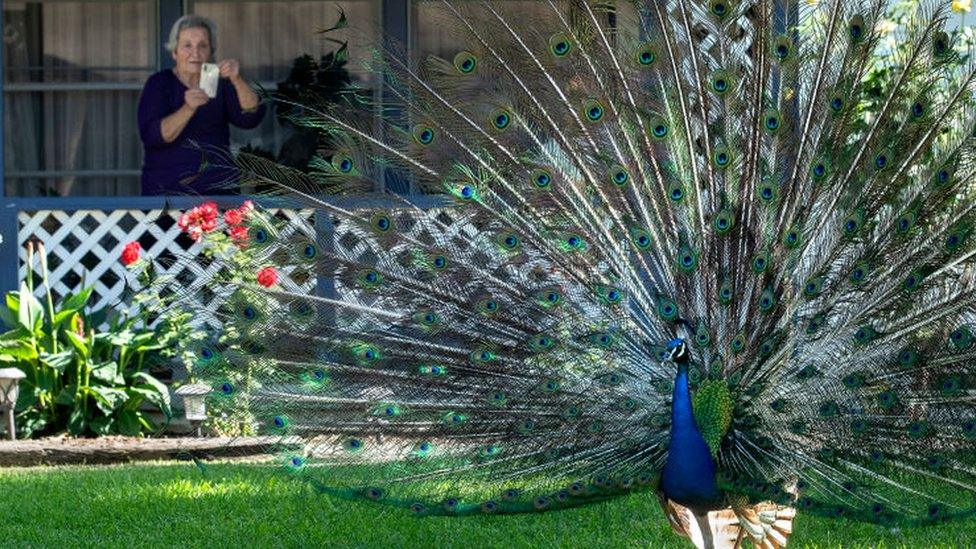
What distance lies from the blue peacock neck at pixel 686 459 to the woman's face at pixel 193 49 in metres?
5.52

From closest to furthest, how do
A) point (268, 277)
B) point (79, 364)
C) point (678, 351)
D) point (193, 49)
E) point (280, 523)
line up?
1. point (678, 351)
2. point (280, 523)
3. point (268, 277)
4. point (79, 364)
5. point (193, 49)

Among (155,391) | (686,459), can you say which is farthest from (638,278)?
(155,391)

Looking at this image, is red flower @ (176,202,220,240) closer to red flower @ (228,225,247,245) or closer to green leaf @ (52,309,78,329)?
green leaf @ (52,309,78,329)

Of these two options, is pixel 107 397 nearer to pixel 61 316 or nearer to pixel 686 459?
pixel 61 316

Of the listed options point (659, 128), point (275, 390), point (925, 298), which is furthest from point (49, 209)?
point (925, 298)

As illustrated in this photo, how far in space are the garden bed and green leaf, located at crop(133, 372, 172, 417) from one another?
30cm

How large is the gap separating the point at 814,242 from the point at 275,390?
1.90 metres

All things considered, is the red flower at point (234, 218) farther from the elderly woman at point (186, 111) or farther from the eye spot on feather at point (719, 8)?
the elderly woman at point (186, 111)

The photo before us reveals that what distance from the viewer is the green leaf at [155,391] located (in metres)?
8.83

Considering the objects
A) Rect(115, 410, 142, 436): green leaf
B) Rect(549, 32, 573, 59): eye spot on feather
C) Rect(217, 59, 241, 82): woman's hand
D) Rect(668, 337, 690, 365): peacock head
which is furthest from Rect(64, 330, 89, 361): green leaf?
Rect(668, 337, 690, 365): peacock head

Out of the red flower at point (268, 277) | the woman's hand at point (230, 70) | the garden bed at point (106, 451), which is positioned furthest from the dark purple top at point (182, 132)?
the red flower at point (268, 277)

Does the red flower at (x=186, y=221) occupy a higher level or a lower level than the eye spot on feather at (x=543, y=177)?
lower

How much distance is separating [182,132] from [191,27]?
65 cm

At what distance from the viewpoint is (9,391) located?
850cm
